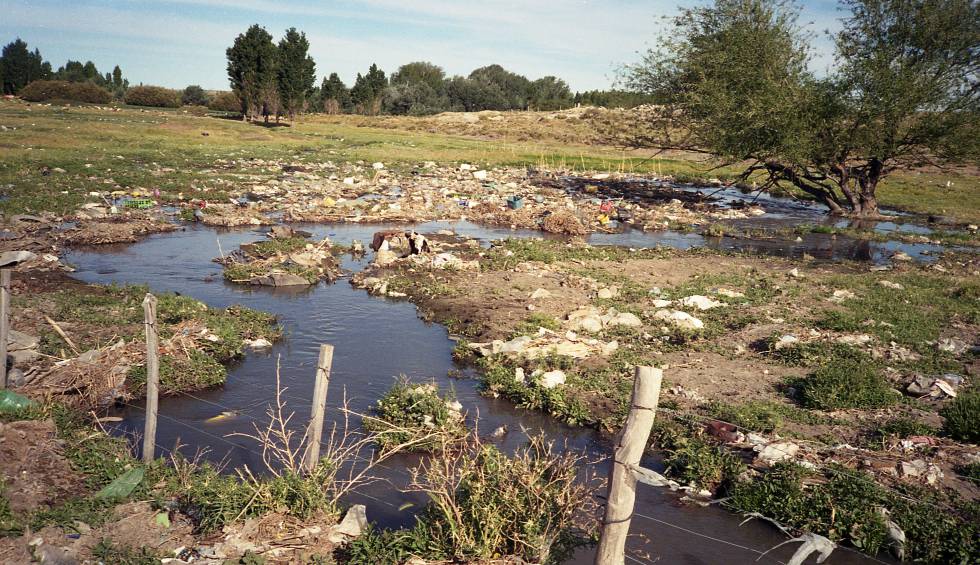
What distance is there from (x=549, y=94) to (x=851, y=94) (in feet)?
261

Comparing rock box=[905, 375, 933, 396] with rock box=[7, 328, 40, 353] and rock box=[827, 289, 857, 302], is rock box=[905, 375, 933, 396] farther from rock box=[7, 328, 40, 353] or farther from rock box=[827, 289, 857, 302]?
rock box=[7, 328, 40, 353]

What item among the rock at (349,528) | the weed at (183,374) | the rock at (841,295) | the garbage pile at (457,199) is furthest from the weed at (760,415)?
the garbage pile at (457,199)

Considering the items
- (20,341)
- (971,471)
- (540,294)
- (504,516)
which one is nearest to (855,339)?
(971,471)

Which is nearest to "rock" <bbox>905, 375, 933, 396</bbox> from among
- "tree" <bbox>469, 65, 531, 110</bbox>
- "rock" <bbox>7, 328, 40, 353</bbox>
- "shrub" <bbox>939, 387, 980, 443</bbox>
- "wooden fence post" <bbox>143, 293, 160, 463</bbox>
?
"shrub" <bbox>939, 387, 980, 443</bbox>

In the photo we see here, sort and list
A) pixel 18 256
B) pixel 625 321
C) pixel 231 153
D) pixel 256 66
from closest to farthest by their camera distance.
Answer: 1. pixel 625 321
2. pixel 18 256
3. pixel 231 153
4. pixel 256 66

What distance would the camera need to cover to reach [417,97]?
8812cm

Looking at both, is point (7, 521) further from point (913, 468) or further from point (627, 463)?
point (913, 468)

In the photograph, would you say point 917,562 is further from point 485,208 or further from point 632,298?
point 485,208

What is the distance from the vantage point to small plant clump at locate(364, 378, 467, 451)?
7.22 metres

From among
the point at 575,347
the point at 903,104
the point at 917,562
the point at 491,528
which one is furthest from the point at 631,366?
the point at 903,104

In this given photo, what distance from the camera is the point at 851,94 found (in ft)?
77.9

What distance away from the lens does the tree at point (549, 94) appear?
283ft

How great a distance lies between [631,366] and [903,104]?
63.9 feet

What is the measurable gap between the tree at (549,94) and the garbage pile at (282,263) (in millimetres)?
72835
